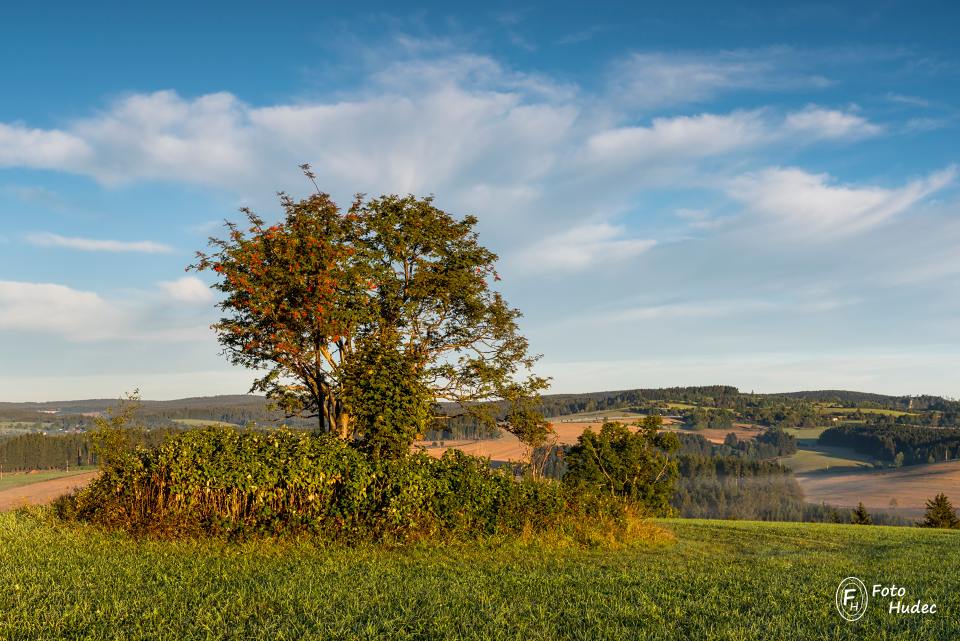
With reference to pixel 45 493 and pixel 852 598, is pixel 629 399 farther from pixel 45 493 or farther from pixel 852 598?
pixel 852 598

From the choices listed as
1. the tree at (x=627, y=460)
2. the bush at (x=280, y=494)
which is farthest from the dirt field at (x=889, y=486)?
the bush at (x=280, y=494)

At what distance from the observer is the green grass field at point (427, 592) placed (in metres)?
5.72

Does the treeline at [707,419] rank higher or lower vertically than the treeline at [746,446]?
higher

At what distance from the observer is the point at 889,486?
11531 cm

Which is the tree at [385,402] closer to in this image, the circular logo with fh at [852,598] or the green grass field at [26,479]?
the circular logo with fh at [852,598]

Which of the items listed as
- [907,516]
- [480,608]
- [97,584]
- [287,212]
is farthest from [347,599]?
[907,516]

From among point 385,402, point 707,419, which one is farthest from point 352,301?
point 707,419

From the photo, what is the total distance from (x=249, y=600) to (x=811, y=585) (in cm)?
708

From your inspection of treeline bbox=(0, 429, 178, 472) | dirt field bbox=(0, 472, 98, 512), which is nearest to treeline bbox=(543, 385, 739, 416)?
treeline bbox=(0, 429, 178, 472)

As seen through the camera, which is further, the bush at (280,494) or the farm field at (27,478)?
the farm field at (27,478)

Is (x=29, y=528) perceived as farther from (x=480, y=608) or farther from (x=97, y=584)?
(x=480, y=608)

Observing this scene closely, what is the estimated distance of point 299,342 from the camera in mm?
17891

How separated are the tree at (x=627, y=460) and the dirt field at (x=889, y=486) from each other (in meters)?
74.5

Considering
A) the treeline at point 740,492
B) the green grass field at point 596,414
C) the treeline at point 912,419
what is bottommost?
the treeline at point 740,492
